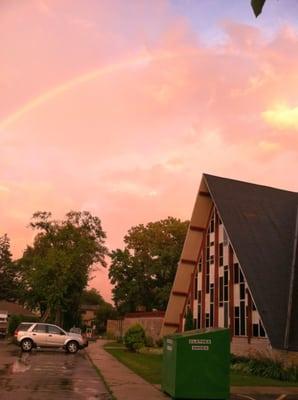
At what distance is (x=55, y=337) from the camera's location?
3173cm

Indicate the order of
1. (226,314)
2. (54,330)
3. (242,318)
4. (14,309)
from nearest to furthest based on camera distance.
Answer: (242,318) < (54,330) < (226,314) < (14,309)

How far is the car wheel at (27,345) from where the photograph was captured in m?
30.8

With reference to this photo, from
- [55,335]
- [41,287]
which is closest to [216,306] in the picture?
[55,335]

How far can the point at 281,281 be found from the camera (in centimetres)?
2783

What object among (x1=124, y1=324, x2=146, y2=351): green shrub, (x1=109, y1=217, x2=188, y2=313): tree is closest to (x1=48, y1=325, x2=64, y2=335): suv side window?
(x1=124, y1=324, x2=146, y2=351): green shrub

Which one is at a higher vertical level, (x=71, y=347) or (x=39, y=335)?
(x=39, y=335)

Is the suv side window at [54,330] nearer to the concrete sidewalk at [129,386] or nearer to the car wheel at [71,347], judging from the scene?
the car wheel at [71,347]

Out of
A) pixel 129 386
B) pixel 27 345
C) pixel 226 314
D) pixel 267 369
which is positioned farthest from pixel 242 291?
pixel 129 386

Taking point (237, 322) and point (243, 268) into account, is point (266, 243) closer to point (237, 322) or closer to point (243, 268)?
point (243, 268)

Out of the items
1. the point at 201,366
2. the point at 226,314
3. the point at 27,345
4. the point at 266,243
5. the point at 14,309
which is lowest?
the point at 27,345

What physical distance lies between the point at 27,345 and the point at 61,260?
22.5 metres

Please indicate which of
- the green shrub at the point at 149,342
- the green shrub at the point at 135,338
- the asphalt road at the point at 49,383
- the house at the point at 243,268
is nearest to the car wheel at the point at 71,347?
the green shrub at the point at 135,338

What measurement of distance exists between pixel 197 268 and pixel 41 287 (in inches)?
869

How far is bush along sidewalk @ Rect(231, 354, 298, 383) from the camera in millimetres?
20750
